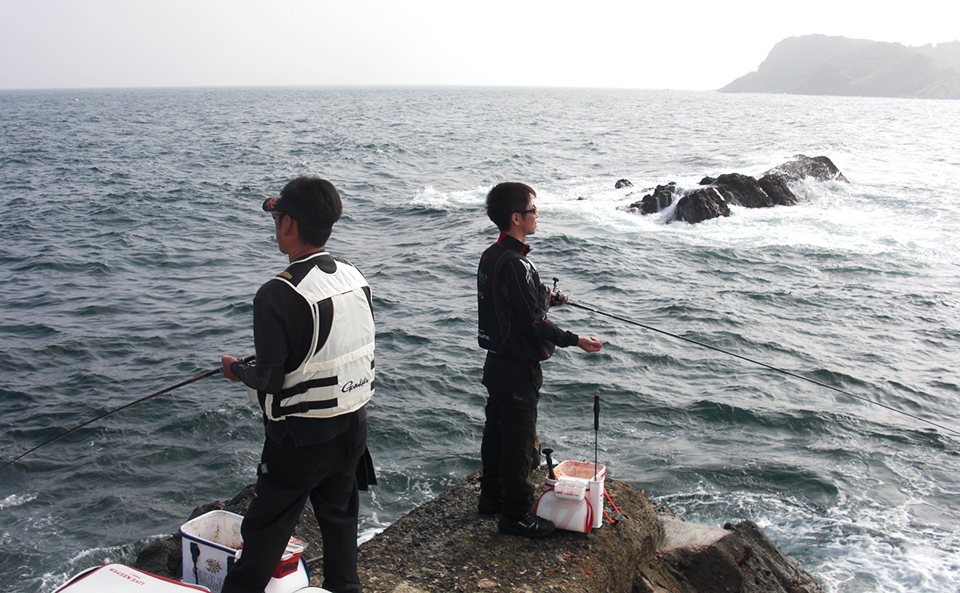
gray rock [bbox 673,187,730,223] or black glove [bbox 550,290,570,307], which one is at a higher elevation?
black glove [bbox 550,290,570,307]

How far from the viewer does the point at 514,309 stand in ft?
11.9

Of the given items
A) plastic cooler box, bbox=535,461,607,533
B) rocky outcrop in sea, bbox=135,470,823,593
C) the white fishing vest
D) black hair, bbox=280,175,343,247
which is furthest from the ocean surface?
black hair, bbox=280,175,343,247

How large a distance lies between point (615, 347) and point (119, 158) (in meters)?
29.6

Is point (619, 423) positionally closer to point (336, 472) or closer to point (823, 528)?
point (823, 528)

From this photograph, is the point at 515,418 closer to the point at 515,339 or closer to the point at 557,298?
the point at 515,339

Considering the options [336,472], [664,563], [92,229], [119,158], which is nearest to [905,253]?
[664,563]

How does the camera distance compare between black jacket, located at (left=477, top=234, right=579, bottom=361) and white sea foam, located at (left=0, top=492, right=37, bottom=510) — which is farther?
white sea foam, located at (left=0, top=492, right=37, bottom=510)

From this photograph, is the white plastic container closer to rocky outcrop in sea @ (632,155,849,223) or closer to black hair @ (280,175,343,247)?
black hair @ (280,175,343,247)

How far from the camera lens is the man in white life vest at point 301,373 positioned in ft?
8.42

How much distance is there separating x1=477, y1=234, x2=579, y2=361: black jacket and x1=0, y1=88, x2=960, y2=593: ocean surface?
339 centimetres

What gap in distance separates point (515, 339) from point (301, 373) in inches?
53.4

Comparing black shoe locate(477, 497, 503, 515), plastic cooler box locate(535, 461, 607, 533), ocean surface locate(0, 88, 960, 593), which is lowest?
ocean surface locate(0, 88, 960, 593)

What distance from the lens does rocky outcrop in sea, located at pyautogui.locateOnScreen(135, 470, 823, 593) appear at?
3.51 meters

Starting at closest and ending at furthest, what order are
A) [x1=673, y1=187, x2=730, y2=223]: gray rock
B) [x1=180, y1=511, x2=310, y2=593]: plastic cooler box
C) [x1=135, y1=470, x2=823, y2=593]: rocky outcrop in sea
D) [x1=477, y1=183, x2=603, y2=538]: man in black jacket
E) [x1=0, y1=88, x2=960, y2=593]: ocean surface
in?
1. [x1=180, y1=511, x2=310, y2=593]: plastic cooler box
2. [x1=135, y1=470, x2=823, y2=593]: rocky outcrop in sea
3. [x1=477, y1=183, x2=603, y2=538]: man in black jacket
4. [x1=0, y1=88, x2=960, y2=593]: ocean surface
5. [x1=673, y1=187, x2=730, y2=223]: gray rock
